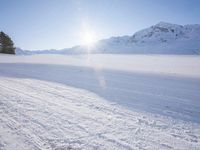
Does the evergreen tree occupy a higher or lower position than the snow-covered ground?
higher

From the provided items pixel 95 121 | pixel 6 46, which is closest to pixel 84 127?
pixel 95 121

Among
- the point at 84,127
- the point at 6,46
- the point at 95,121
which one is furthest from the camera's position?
the point at 6,46

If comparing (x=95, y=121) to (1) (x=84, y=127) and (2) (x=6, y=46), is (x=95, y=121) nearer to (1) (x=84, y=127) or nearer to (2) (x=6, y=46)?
(1) (x=84, y=127)

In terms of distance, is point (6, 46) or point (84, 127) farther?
point (6, 46)

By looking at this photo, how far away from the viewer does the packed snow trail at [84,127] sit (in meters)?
3.49

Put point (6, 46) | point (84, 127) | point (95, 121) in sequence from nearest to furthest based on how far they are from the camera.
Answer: point (84, 127), point (95, 121), point (6, 46)

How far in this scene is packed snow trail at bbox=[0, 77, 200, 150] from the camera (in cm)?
349

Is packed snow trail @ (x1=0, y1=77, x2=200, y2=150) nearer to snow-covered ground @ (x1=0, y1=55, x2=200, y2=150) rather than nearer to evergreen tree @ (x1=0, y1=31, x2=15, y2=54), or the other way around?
snow-covered ground @ (x1=0, y1=55, x2=200, y2=150)

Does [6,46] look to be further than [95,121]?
Yes

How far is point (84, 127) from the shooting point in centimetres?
412

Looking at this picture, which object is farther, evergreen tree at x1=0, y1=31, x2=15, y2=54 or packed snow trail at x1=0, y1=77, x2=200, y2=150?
evergreen tree at x1=0, y1=31, x2=15, y2=54

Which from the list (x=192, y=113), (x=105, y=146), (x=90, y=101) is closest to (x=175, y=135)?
(x=105, y=146)

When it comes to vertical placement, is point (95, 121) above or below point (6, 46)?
below

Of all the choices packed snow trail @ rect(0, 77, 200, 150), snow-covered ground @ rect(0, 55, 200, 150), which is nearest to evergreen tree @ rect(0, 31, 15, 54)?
snow-covered ground @ rect(0, 55, 200, 150)
